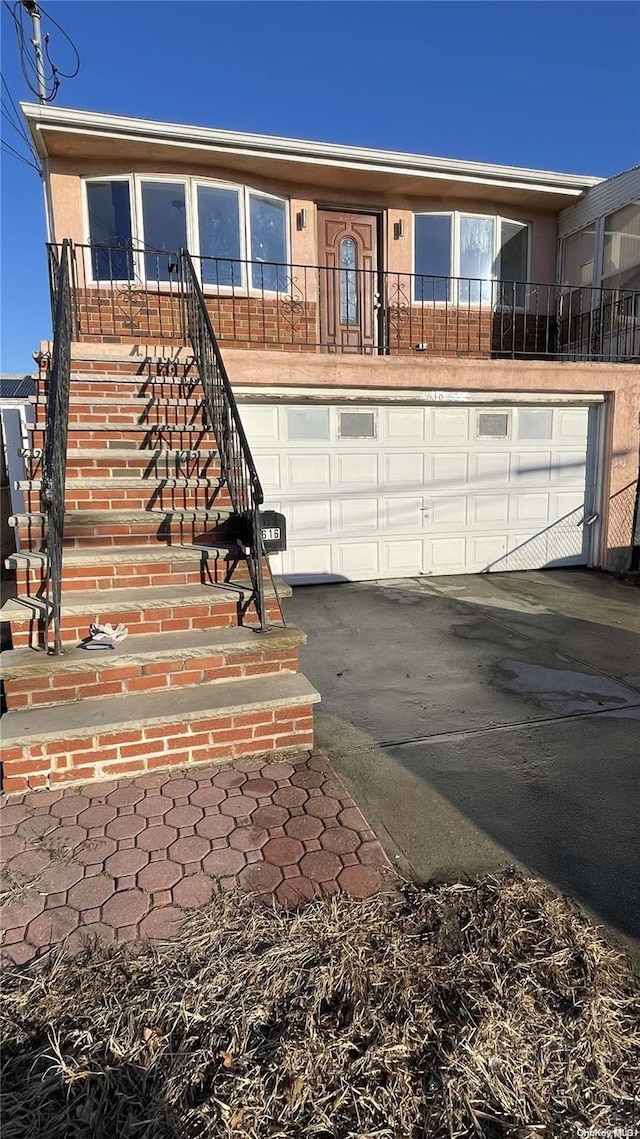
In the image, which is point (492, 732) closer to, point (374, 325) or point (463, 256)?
point (374, 325)

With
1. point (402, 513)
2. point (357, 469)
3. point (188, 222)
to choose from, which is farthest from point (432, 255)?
point (402, 513)

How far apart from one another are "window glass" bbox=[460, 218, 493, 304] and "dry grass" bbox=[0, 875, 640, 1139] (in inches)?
350

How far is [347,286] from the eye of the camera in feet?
28.3

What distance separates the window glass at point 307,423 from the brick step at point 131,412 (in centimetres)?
184

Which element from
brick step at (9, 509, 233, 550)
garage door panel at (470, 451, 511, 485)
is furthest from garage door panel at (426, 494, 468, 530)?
brick step at (9, 509, 233, 550)

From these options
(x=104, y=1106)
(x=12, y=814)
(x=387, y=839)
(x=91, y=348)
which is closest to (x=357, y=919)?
(x=387, y=839)

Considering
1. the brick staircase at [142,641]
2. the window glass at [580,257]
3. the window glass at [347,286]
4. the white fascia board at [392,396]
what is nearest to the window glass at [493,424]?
the white fascia board at [392,396]

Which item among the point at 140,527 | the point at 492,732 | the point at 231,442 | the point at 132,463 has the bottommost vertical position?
the point at 492,732

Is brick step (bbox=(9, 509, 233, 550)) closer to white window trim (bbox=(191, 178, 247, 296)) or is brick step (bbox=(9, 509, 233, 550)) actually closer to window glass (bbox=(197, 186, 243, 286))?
white window trim (bbox=(191, 178, 247, 296))

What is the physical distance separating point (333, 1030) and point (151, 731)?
1.56m

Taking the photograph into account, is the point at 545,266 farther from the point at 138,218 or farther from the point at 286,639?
the point at 286,639

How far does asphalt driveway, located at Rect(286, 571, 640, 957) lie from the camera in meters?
2.28

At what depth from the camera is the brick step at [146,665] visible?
Result: 9.26 ft

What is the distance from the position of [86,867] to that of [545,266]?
10.4m
